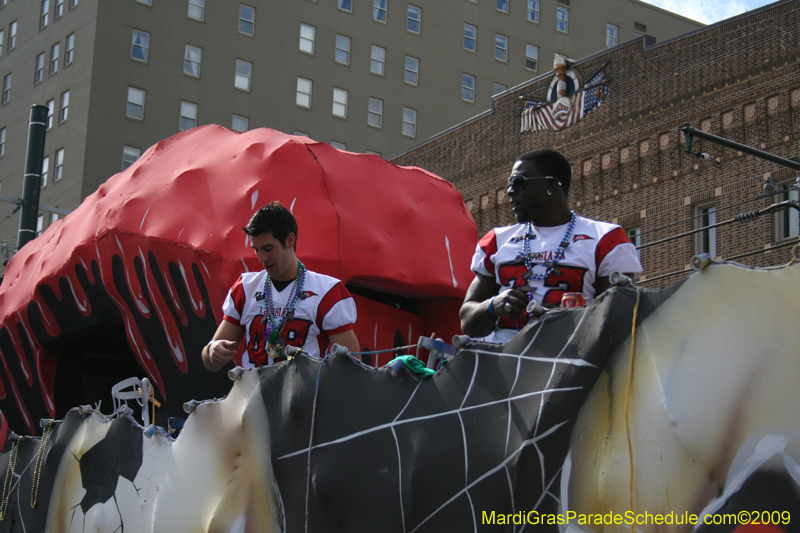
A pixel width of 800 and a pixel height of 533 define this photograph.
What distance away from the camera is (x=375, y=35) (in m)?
40.7

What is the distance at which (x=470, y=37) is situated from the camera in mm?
42531

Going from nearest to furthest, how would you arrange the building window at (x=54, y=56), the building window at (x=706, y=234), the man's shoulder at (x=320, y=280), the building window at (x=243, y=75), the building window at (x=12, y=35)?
1. the man's shoulder at (x=320, y=280)
2. the building window at (x=706, y=234)
3. the building window at (x=54, y=56)
4. the building window at (x=243, y=75)
5. the building window at (x=12, y=35)

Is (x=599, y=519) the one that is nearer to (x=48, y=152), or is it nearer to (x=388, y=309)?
(x=388, y=309)

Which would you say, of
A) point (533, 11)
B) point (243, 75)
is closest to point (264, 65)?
point (243, 75)

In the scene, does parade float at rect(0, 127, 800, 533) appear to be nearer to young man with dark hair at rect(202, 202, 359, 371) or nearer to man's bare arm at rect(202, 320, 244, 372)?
man's bare arm at rect(202, 320, 244, 372)

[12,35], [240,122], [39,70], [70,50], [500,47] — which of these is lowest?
[240,122]

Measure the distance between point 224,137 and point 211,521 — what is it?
358 cm

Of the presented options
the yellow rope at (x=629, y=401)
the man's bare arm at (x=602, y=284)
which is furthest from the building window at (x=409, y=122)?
the yellow rope at (x=629, y=401)

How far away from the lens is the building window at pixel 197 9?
3741cm

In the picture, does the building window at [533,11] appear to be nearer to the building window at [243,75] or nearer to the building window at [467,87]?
the building window at [467,87]

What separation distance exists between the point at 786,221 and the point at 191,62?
25.9 m

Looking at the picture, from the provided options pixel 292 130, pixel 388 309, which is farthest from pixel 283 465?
pixel 292 130

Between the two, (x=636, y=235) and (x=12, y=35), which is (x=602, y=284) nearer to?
(x=636, y=235)

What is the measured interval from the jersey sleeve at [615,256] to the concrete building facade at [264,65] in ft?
108
